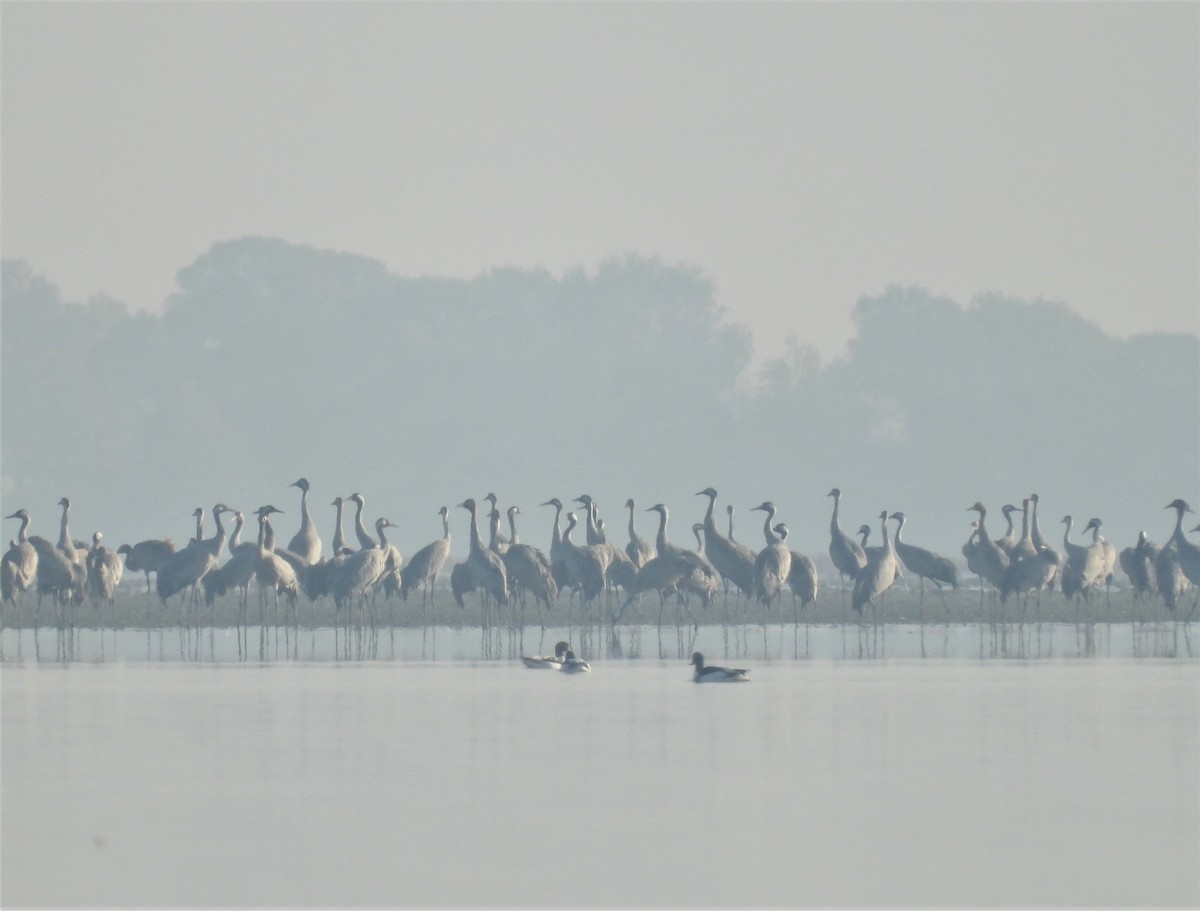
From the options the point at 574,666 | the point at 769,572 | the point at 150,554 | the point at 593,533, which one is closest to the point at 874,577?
the point at 769,572

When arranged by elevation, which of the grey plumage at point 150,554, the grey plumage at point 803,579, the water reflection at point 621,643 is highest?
the grey plumage at point 150,554

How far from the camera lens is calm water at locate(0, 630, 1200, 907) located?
41.9ft

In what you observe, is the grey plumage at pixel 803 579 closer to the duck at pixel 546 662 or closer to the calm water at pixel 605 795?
the duck at pixel 546 662

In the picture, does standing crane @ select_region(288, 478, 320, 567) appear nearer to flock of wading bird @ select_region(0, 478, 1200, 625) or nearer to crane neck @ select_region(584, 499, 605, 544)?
flock of wading bird @ select_region(0, 478, 1200, 625)

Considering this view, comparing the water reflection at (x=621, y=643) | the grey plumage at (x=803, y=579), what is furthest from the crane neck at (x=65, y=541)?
the grey plumage at (x=803, y=579)

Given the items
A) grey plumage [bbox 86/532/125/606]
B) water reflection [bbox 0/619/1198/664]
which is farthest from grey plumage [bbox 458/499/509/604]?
grey plumage [bbox 86/532/125/606]

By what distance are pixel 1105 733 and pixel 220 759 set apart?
23.2ft

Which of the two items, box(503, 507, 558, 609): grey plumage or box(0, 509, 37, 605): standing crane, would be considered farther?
box(0, 509, 37, 605): standing crane

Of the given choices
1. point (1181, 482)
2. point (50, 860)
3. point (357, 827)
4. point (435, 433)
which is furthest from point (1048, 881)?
point (435, 433)

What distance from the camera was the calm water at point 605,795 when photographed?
12766 mm

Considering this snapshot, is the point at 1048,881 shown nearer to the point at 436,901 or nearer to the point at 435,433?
the point at 436,901

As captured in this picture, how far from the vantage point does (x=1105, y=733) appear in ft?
63.3

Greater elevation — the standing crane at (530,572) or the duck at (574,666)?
the standing crane at (530,572)

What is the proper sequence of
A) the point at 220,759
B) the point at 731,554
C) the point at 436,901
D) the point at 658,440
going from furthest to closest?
1. the point at 658,440
2. the point at 731,554
3. the point at 220,759
4. the point at 436,901
